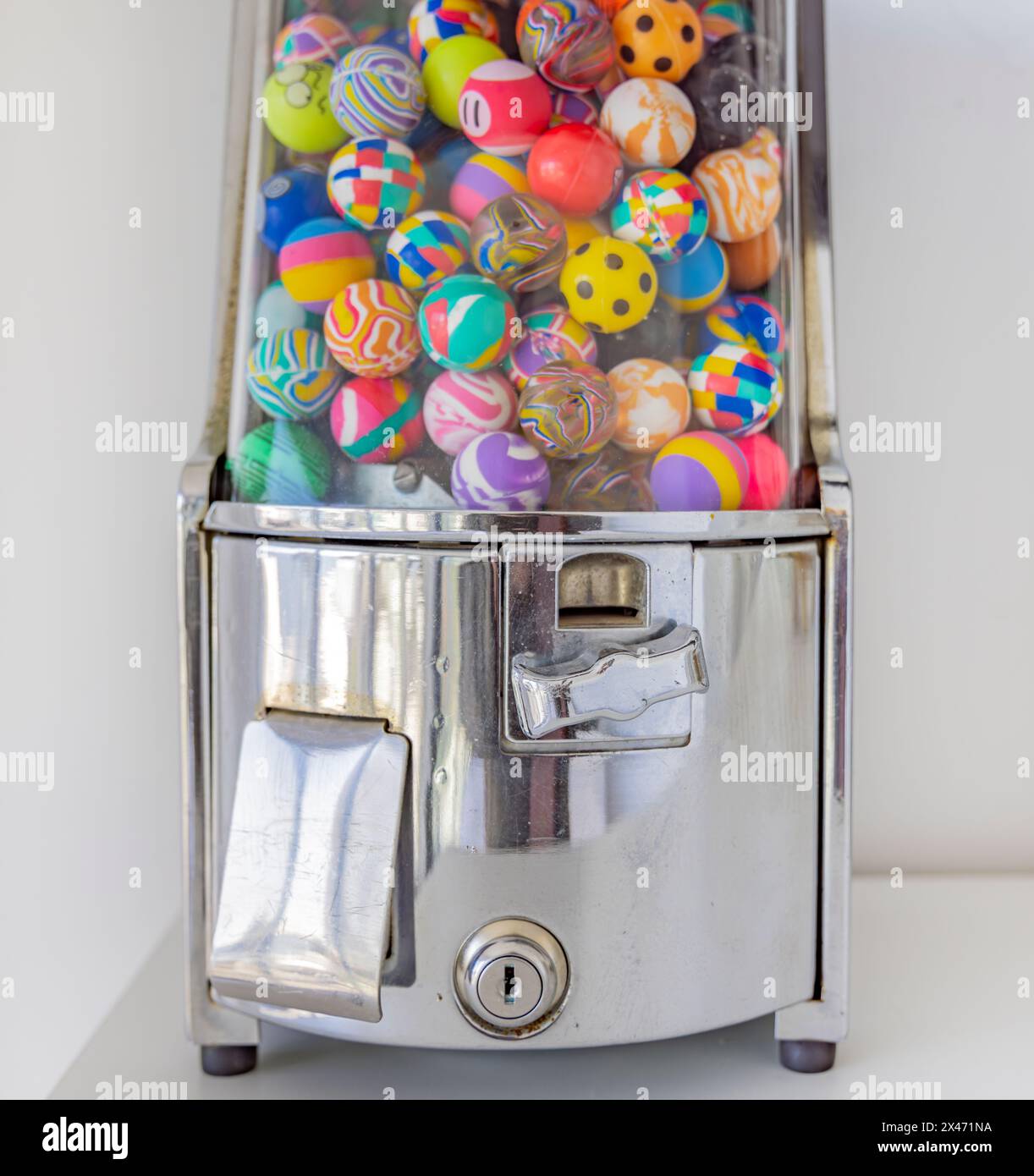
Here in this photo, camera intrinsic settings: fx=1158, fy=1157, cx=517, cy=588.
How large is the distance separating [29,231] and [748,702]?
696mm

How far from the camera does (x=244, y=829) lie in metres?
0.63

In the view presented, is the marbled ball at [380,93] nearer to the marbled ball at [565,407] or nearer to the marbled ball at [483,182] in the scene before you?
the marbled ball at [483,182]

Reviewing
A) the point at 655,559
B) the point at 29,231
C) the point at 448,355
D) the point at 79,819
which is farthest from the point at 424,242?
the point at 79,819

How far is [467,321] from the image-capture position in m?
0.63

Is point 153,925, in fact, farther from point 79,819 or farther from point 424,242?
point 424,242

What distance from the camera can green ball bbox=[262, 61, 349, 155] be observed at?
2.29 feet

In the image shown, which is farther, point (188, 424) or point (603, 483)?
point (188, 424)

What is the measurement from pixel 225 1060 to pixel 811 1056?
1.13ft

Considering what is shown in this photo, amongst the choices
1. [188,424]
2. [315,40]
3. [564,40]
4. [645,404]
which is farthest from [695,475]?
[188,424]

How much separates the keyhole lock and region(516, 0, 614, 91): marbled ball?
1.56ft

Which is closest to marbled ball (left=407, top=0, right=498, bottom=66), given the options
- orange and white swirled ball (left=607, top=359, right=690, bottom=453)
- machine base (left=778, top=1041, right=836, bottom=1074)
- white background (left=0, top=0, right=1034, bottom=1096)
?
orange and white swirled ball (left=607, top=359, right=690, bottom=453)

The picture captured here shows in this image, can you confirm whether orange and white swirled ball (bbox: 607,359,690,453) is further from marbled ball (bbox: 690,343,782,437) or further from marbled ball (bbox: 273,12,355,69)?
marbled ball (bbox: 273,12,355,69)

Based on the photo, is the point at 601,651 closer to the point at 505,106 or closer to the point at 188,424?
the point at 505,106
